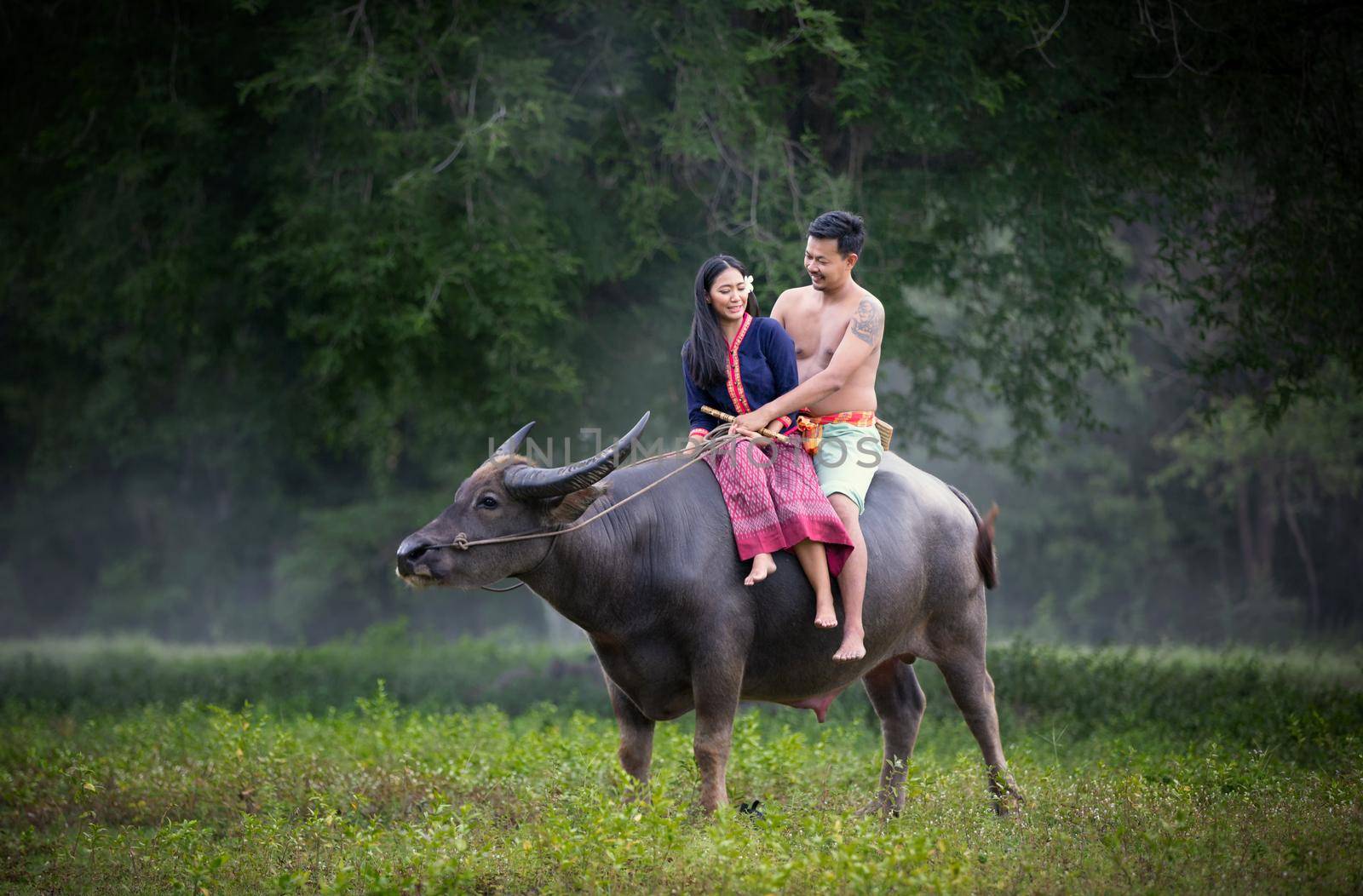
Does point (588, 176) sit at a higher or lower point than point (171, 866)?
higher

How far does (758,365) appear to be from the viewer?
→ 6012 mm

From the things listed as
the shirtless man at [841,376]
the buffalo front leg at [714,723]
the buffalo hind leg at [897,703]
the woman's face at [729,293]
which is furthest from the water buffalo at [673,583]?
the woman's face at [729,293]

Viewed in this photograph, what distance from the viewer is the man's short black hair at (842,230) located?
243 inches

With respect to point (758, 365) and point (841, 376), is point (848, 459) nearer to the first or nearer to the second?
point (841, 376)

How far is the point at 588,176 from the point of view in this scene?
13922mm

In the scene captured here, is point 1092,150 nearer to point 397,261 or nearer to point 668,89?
point 668,89

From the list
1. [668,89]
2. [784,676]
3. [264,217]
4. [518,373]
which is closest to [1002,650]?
[518,373]

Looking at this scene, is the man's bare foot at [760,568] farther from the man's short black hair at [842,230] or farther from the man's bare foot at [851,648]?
the man's short black hair at [842,230]

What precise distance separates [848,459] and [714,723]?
1487 mm

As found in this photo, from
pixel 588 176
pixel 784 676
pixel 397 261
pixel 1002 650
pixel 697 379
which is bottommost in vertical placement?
pixel 1002 650

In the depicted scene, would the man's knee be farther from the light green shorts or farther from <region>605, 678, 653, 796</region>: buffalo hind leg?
<region>605, 678, 653, 796</region>: buffalo hind leg

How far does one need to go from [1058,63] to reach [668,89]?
394 centimetres

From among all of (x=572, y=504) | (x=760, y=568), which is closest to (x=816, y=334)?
(x=760, y=568)

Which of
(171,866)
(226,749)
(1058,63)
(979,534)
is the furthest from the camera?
(1058,63)
